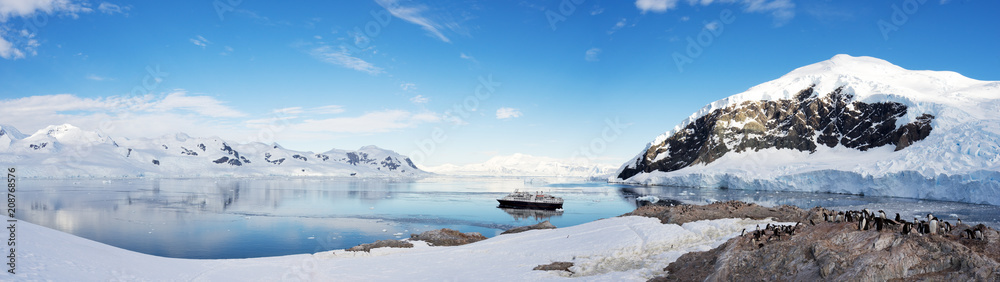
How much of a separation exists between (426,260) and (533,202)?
148ft

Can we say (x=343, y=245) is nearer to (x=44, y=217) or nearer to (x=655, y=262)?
(x=655, y=262)

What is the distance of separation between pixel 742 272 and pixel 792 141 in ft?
472

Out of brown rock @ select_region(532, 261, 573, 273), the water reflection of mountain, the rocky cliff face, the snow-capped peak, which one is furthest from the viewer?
the rocky cliff face

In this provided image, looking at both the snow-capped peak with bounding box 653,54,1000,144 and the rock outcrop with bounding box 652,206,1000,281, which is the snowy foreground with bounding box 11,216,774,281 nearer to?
the rock outcrop with bounding box 652,206,1000,281

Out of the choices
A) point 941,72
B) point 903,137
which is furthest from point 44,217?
point 941,72

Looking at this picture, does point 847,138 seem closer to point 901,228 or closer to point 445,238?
point 445,238

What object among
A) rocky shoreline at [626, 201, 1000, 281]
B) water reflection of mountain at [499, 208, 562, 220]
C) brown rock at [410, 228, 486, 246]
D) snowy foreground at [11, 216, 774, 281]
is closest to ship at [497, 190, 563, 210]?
water reflection of mountain at [499, 208, 562, 220]

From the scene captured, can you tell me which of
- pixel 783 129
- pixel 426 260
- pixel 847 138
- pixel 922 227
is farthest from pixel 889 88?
pixel 426 260

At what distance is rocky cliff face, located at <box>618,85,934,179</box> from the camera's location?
11461 centimetres

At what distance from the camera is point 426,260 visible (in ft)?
58.9

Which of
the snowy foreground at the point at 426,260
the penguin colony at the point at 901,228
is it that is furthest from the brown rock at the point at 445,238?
the penguin colony at the point at 901,228

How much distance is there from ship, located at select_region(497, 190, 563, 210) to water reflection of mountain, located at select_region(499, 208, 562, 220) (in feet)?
5.60

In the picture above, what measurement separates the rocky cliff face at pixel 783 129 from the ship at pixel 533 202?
8332 centimetres

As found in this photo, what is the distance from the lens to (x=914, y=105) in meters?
100
